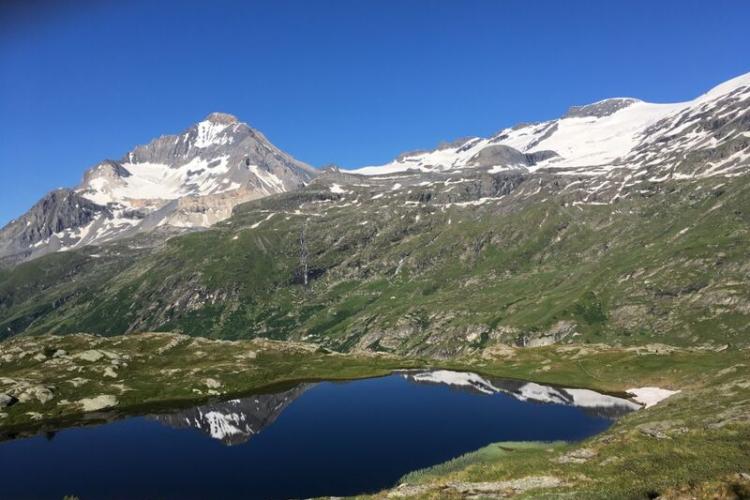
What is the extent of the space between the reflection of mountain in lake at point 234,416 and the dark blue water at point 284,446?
44 centimetres

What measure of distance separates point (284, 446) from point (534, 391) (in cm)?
5615

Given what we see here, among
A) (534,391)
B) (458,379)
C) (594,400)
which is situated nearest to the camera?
(594,400)

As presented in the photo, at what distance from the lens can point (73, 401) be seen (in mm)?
115188

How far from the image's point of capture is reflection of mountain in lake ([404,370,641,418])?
313ft

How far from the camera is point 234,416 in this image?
10400 cm

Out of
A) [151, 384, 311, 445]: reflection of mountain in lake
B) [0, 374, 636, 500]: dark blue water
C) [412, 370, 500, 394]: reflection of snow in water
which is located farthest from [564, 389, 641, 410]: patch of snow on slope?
[151, 384, 311, 445]: reflection of mountain in lake

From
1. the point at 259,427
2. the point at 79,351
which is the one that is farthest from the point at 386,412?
the point at 79,351

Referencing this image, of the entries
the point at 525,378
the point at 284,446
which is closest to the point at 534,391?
the point at 525,378

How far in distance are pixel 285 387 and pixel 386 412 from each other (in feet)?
121

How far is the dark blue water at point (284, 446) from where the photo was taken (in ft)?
226

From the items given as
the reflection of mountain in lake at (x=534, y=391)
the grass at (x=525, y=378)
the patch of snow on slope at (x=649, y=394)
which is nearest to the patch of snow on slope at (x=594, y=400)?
the reflection of mountain in lake at (x=534, y=391)

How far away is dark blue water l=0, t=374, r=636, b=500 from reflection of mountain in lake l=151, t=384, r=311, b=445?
1.43 feet

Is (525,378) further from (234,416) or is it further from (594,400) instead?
(234,416)

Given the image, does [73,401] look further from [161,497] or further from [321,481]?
[321,481]
